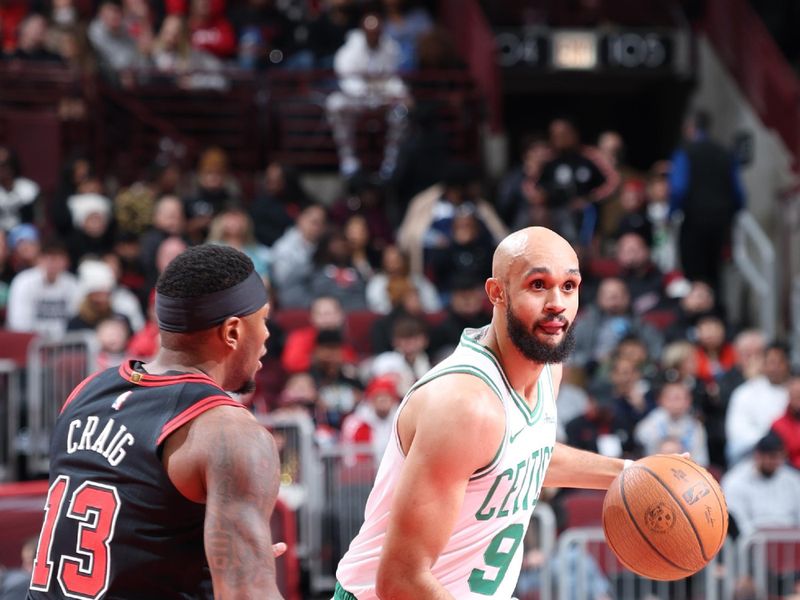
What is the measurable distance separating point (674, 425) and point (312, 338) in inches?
117

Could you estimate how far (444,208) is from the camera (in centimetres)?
1462

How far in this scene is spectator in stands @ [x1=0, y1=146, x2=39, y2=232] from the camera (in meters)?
13.5

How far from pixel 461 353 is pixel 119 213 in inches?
370

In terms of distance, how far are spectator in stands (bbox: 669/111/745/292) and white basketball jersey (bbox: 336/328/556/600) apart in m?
10.3

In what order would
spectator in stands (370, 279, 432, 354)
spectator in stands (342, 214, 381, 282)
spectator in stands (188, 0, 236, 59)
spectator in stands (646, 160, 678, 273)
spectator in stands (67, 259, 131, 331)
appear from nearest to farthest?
1. spectator in stands (67, 259, 131, 331)
2. spectator in stands (370, 279, 432, 354)
3. spectator in stands (342, 214, 381, 282)
4. spectator in stands (646, 160, 678, 273)
5. spectator in stands (188, 0, 236, 59)

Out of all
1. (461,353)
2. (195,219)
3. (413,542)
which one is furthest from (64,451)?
(195,219)

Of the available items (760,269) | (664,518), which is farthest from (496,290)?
(760,269)

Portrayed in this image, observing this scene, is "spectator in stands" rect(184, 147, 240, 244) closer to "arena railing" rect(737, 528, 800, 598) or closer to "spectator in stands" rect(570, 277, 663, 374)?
"spectator in stands" rect(570, 277, 663, 374)

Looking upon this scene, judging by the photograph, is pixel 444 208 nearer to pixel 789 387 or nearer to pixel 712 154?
pixel 712 154

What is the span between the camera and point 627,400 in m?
11.6

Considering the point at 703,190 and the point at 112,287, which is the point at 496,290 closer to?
the point at 112,287

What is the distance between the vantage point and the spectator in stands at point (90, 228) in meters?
13.1

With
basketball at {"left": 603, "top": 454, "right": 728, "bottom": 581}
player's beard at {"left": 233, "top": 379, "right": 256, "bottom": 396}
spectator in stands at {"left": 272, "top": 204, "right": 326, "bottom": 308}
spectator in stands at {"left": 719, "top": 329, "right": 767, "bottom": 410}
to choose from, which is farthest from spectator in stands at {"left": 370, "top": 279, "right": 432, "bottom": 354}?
player's beard at {"left": 233, "top": 379, "right": 256, "bottom": 396}

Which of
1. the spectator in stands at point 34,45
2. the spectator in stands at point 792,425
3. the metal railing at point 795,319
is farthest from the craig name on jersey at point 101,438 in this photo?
the spectator in stands at point 34,45
